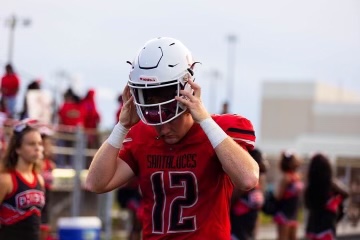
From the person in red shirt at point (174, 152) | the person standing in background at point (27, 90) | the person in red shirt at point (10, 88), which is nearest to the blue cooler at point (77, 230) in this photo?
the person standing in background at point (27, 90)

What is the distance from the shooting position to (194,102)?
17.3 feet

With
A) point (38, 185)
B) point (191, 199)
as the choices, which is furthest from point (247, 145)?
point (38, 185)

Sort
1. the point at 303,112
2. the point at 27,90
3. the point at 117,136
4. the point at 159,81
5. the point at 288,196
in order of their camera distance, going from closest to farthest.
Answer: the point at 159,81 → the point at 117,136 → the point at 288,196 → the point at 27,90 → the point at 303,112

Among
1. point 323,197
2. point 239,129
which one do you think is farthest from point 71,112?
point 239,129

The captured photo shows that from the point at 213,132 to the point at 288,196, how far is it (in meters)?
9.94

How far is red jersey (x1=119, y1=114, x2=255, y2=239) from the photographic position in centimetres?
550

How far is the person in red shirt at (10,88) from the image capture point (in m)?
16.5

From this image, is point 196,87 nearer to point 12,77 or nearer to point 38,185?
point 38,185

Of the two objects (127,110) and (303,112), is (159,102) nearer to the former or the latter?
(127,110)

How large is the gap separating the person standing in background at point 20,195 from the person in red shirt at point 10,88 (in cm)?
793

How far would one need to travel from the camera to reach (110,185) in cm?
570

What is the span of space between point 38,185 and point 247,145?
3.40 m

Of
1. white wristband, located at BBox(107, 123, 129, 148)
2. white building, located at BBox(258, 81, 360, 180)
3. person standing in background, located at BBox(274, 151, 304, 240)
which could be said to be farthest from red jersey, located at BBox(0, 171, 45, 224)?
white building, located at BBox(258, 81, 360, 180)

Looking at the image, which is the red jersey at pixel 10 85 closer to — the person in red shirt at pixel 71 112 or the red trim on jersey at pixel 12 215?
the person in red shirt at pixel 71 112
